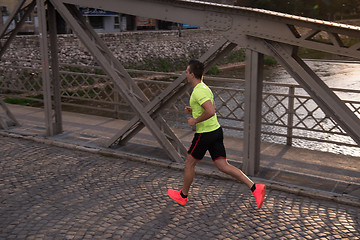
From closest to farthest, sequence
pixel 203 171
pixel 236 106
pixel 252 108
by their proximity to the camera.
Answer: pixel 252 108, pixel 203 171, pixel 236 106

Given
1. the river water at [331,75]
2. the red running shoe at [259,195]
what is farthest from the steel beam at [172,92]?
the river water at [331,75]

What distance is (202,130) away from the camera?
567 cm

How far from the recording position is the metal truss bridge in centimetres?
586

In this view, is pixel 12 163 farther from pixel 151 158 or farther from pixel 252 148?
pixel 252 148

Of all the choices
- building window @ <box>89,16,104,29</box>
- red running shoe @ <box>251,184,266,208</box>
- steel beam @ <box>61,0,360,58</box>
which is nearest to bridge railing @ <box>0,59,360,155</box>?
steel beam @ <box>61,0,360,58</box>

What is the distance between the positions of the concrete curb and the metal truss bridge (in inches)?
10.2

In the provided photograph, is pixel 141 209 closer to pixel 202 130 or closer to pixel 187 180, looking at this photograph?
pixel 187 180

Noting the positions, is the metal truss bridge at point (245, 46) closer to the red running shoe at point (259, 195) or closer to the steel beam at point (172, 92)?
the steel beam at point (172, 92)

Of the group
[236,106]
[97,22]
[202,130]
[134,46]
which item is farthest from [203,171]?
[97,22]

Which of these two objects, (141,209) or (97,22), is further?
(97,22)

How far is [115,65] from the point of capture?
8.31 meters

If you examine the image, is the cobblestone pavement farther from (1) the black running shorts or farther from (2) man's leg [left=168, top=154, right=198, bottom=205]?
(1) the black running shorts

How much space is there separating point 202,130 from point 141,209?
1204mm

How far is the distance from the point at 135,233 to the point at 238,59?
41912mm
